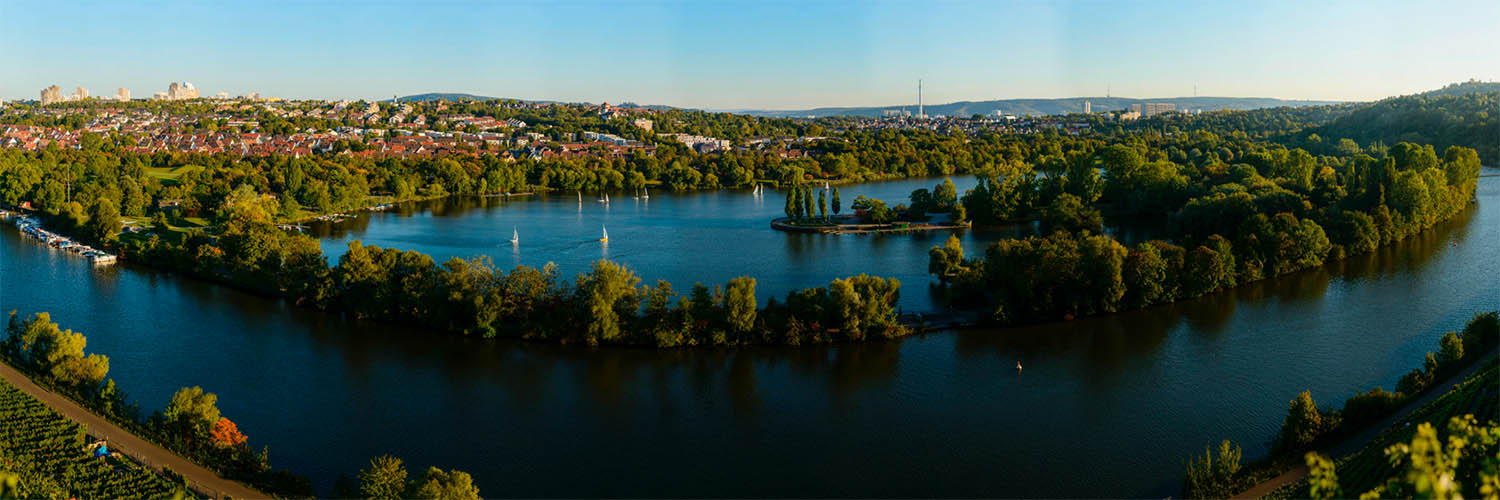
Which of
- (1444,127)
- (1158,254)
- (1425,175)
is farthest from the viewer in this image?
(1444,127)

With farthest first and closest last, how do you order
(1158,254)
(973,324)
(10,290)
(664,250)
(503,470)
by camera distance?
(664,250) → (10,290) → (1158,254) → (973,324) → (503,470)

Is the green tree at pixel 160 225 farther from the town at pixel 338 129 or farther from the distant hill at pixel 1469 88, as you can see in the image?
the distant hill at pixel 1469 88

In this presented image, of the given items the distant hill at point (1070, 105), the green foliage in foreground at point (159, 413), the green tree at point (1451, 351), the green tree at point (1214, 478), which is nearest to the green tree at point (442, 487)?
the green foliage in foreground at point (159, 413)

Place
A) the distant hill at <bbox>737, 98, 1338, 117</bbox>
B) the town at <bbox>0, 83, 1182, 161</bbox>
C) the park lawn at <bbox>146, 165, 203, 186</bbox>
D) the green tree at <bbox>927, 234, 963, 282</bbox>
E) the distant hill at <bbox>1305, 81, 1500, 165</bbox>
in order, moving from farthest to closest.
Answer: the distant hill at <bbox>737, 98, 1338, 117</bbox> → the town at <bbox>0, 83, 1182, 161</bbox> → the distant hill at <bbox>1305, 81, 1500, 165</bbox> → the park lawn at <bbox>146, 165, 203, 186</bbox> → the green tree at <bbox>927, 234, 963, 282</bbox>

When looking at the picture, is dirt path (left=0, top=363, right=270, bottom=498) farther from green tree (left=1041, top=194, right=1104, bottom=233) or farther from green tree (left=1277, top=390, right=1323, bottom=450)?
green tree (left=1041, top=194, right=1104, bottom=233)

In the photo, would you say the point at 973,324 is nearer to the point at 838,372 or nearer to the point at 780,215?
the point at 838,372

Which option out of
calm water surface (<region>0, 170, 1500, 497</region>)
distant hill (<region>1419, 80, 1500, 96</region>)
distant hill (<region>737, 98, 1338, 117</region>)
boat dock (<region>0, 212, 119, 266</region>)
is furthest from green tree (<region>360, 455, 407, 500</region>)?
distant hill (<region>737, 98, 1338, 117</region>)

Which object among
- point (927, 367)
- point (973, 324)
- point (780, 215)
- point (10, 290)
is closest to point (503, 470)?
point (927, 367)
